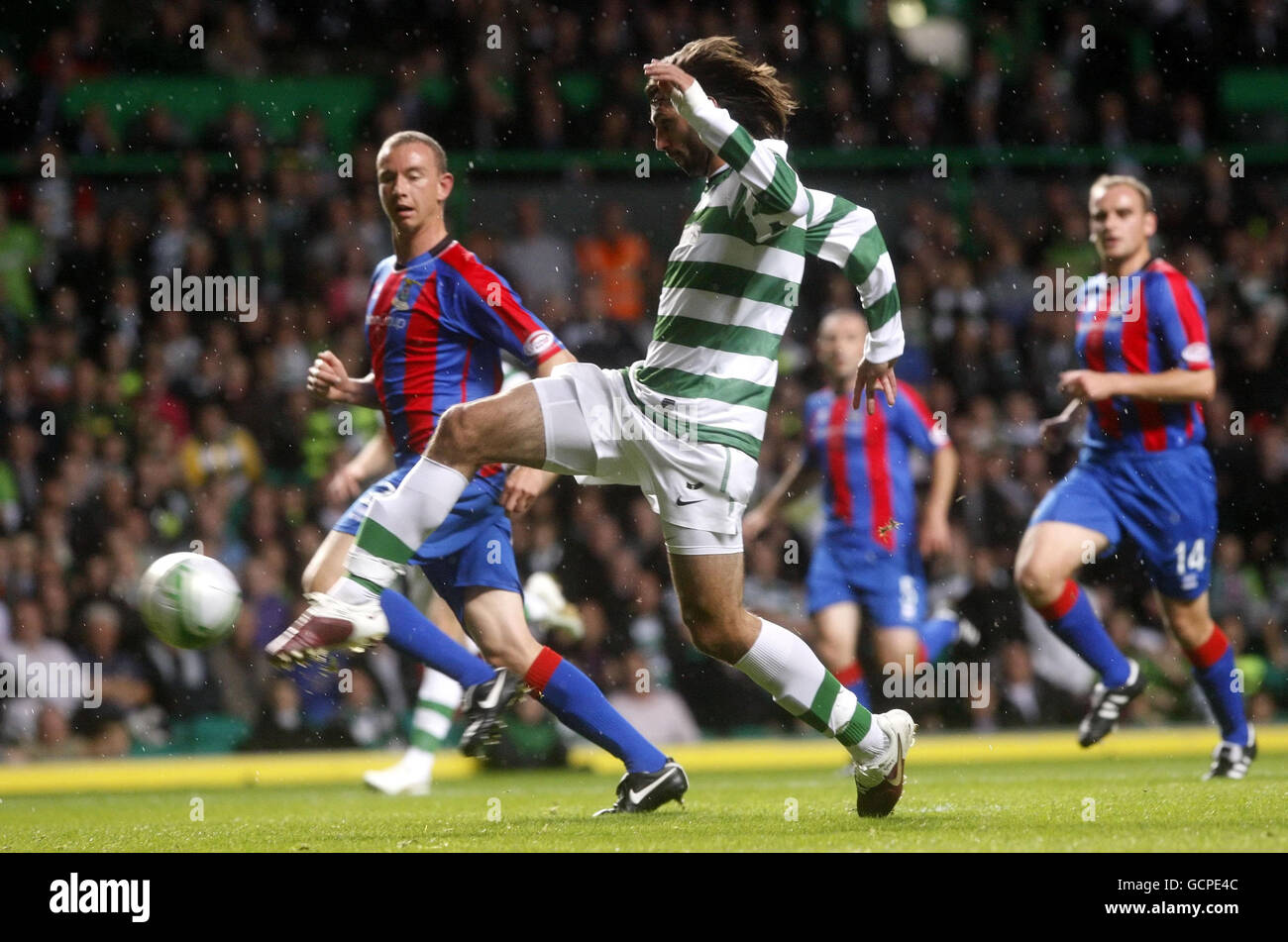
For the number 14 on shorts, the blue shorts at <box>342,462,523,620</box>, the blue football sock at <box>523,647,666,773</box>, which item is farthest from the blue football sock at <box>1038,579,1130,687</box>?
the blue shorts at <box>342,462,523,620</box>

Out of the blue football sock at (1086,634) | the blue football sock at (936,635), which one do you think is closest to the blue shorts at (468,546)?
the blue football sock at (1086,634)

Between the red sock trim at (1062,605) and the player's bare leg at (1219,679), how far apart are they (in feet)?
1.47

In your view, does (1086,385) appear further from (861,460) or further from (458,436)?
(458,436)

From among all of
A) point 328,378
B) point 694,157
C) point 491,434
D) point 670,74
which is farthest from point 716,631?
point 328,378

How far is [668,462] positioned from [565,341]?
5.17 m

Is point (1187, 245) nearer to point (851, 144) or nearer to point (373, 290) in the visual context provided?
point (851, 144)

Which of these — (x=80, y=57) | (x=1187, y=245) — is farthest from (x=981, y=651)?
(x=80, y=57)

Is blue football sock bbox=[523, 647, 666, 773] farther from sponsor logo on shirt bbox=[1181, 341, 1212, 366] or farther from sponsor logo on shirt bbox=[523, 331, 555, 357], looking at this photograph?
sponsor logo on shirt bbox=[1181, 341, 1212, 366]

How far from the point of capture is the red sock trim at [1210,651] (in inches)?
245

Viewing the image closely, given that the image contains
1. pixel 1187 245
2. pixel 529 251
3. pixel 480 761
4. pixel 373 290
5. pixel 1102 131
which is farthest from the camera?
pixel 1102 131

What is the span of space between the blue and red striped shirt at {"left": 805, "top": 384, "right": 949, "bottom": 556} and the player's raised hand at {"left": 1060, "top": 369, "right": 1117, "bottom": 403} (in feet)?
6.27

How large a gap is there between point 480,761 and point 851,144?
210 inches

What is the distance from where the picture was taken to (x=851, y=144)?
36.8 ft

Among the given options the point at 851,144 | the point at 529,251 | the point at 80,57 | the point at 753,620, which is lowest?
the point at 753,620
